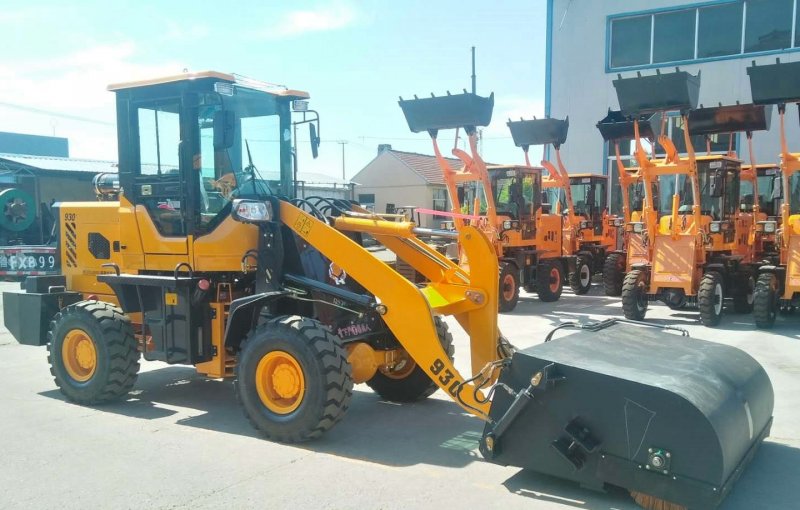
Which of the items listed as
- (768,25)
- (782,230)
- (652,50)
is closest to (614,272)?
(782,230)

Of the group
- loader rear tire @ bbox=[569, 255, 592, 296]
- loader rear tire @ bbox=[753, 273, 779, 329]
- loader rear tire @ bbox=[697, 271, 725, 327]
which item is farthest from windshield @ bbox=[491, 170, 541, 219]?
loader rear tire @ bbox=[753, 273, 779, 329]

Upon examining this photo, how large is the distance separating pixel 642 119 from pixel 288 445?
1013 cm

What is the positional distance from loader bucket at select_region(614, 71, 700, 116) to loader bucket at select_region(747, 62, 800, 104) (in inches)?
36.4

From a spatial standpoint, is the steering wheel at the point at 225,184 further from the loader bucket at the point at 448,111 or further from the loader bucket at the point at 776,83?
the loader bucket at the point at 776,83

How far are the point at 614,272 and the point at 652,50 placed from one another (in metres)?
7.82

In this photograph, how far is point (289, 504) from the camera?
437cm

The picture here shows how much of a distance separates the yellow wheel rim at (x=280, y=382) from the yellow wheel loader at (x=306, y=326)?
0.04 ft

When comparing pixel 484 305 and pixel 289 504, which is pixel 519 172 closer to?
pixel 484 305

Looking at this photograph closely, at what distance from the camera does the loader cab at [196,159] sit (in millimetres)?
6316

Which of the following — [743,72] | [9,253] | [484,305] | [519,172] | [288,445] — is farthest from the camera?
[743,72]

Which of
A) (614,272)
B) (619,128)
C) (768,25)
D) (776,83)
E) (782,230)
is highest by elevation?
(768,25)

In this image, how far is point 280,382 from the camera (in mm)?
5523

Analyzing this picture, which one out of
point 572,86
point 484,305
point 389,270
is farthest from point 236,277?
point 572,86

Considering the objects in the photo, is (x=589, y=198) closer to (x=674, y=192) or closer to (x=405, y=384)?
(x=674, y=192)
